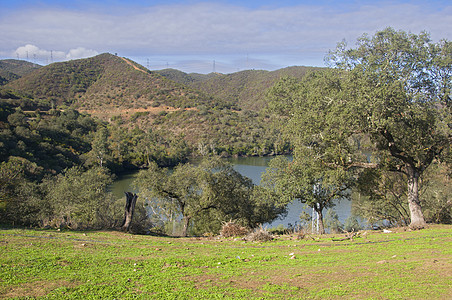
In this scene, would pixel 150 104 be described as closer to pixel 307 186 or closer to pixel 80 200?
pixel 80 200

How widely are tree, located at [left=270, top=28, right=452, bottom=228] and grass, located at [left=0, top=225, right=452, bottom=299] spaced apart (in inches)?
171

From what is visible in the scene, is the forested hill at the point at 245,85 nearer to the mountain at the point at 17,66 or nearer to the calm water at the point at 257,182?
the calm water at the point at 257,182

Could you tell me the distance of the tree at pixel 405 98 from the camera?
1159cm

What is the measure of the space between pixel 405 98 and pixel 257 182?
3389 centimetres

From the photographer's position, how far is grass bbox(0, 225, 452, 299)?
530 cm

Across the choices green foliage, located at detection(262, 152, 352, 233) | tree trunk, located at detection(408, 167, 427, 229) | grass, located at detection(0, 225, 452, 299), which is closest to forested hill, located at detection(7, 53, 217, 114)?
green foliage, located at detection(262, 152, 352, 233)

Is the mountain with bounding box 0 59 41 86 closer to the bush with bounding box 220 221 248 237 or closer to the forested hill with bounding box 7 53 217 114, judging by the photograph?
the forested hill with bounding box 7 53 217 114

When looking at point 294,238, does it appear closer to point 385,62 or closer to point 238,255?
point 238,255

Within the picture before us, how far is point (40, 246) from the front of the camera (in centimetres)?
825

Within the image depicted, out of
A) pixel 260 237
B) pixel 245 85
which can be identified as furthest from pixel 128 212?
pixel 245 85

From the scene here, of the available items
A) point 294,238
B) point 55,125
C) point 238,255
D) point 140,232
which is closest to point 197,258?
point 238,255

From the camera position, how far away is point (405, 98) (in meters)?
12.0

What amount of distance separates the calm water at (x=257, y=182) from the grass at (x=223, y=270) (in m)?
10.5

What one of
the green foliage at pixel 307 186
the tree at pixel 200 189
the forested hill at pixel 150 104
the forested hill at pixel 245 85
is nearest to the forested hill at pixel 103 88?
the forested hill at pixel 150 104
